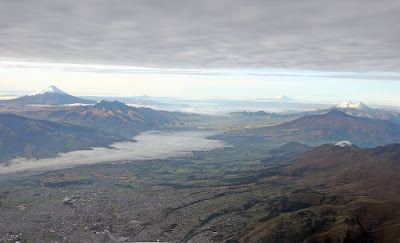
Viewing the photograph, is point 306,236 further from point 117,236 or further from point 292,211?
point 117,236

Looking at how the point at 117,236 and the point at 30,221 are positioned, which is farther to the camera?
the point at 30,221

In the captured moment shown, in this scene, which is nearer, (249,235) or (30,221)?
(249,235)

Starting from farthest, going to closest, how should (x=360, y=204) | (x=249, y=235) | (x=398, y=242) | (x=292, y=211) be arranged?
(x=292, y=211) → (x=360, y=204) → (x=249, y=235) → (x=398, y=242)

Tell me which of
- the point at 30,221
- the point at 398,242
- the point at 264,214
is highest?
the point at 398,242

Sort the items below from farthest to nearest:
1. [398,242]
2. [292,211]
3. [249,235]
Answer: [292,211] → [249,235] → [398,242]

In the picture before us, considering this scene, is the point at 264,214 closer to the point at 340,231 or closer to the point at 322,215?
the point at 322,215

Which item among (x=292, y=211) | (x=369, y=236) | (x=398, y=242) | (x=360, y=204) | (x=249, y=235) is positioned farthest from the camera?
(x=292, y=211)

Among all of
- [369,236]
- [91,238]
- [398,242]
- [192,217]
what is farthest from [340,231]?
[91,238]

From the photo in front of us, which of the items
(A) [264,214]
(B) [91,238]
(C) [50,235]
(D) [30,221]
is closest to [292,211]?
(A) [264,214]

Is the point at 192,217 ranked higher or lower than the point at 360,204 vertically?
lower
